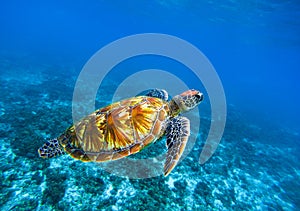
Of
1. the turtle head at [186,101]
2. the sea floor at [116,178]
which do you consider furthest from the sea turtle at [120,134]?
the sea floor at [116,178]

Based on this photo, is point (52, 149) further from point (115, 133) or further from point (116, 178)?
point (116, 178)

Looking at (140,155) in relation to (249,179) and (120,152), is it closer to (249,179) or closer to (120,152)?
(120,152)

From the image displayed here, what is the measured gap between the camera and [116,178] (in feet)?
19.9

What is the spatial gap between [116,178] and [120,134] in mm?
2181

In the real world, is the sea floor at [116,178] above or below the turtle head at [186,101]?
below

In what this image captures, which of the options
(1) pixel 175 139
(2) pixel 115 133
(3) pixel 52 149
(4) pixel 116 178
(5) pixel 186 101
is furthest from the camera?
(4) pixel 116 178

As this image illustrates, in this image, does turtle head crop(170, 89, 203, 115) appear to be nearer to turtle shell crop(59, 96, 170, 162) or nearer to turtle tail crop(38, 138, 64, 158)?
turtle shell crop(59, 96, 170, 162)

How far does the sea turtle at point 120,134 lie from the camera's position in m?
4.65

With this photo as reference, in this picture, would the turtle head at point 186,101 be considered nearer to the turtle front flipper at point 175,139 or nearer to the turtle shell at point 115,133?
the turtle front flipper at point 175,139

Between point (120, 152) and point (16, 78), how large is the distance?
47.6 ft

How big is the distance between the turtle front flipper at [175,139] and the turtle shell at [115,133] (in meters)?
0.32

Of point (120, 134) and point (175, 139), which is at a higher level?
point (175, 139)

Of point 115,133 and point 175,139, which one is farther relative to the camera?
point 175,139

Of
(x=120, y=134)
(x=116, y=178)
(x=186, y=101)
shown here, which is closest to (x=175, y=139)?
(x=186, y=101)
